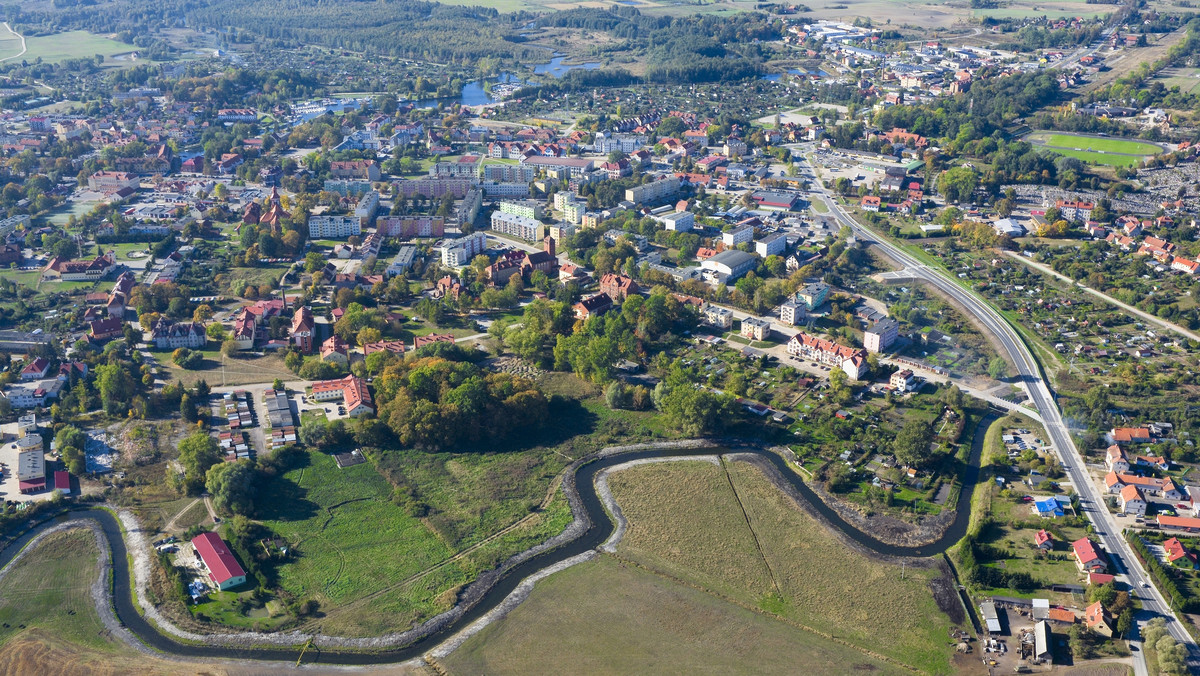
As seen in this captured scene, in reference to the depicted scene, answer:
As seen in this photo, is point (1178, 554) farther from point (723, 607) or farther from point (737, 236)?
point (737, 236)

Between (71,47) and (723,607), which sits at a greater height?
(71,47)

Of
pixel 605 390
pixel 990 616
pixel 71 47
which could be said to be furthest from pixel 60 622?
pixel 71 47

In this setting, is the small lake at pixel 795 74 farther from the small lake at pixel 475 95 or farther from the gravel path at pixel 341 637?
the gravel path at pixel 341 637

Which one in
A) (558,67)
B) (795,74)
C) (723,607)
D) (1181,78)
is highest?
(1181,78)

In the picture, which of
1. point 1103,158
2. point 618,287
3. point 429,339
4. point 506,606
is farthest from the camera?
point 1103,158

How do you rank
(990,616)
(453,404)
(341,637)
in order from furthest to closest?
(453,404)
(990,616)
(341,637)

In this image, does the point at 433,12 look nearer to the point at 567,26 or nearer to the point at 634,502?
the point at 567,26

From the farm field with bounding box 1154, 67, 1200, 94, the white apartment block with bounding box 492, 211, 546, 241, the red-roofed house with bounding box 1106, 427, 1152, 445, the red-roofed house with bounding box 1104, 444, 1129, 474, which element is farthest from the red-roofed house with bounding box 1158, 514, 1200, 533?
the farm field with bounding box 1154, 67, 1200, 94

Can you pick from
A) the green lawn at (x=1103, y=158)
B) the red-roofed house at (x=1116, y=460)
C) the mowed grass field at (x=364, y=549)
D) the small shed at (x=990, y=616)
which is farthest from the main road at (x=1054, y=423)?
the green lawn at (x=1103, y=158)
